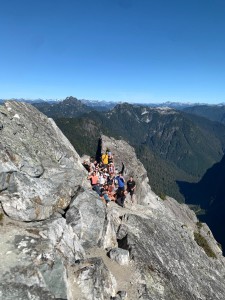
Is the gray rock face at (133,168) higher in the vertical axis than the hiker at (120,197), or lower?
lower

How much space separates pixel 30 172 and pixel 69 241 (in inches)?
274

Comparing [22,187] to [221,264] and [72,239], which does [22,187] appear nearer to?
[72,239]

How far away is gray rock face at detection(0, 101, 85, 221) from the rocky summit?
7cm

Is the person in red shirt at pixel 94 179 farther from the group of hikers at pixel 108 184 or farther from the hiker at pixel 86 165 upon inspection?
the hiker at pixel 86 165

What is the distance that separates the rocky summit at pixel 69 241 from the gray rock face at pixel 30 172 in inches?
2.9

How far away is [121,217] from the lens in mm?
36438

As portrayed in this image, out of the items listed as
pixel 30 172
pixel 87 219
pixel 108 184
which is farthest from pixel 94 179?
pixel 30 172

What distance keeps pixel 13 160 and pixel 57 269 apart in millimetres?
10682

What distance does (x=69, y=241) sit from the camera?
86.8ft

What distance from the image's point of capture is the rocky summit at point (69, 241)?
868 inches

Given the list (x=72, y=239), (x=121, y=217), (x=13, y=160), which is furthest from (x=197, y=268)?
(x=13, y=160)

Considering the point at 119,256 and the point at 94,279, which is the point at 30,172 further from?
the point at 94,279

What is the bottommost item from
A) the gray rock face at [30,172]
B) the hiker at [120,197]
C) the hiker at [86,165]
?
the hiker at [120,197]

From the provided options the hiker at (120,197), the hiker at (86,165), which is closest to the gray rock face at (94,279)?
the hiker at (120,197)
